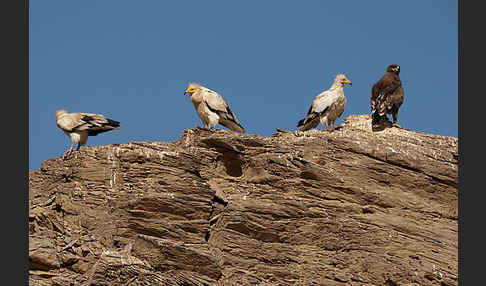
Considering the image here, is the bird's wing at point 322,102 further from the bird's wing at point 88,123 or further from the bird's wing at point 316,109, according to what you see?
the bird's wing at point 88,123

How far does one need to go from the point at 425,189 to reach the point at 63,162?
10.7 meters

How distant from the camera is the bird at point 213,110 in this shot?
1147 inches

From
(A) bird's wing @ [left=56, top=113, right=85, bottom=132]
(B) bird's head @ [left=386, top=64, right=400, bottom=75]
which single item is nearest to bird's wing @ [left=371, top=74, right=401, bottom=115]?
(B) bird's head @ [left=386, top=64, right=400, bottom=75]

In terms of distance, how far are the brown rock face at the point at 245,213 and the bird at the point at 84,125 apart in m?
1.18

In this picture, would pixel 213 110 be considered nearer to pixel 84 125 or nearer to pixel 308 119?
pixel 308 119

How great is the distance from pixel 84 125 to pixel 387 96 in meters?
10.4

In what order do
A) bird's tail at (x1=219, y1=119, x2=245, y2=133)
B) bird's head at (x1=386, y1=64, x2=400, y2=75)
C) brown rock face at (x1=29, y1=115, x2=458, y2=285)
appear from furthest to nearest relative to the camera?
1. bird's head at (x1=386, y1=64, x2=400, y2=75)
2. bird's tail at (x1=219, y1=119, x2=245, y2=133)
3. brown rock face at (x1=29, y1=115, x2=458, y2=285)

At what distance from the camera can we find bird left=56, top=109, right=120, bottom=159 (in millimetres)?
26016

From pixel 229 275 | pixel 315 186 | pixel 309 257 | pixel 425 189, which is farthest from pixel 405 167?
pixel 229 275

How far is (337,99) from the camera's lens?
28.9m

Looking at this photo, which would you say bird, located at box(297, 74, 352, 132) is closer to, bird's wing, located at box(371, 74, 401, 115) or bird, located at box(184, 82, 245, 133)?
bird's wing, located at box(371, 74, 401, 115)

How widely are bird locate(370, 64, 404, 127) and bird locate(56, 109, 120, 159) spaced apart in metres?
8.80

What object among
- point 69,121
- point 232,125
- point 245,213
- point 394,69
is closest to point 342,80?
point 394,69

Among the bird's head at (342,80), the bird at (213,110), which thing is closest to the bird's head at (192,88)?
the bird at (213,110)
